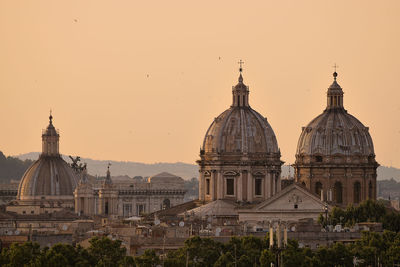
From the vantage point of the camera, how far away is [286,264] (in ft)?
475

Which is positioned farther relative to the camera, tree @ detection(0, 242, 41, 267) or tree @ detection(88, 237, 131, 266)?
tree @ detection(88, 237, 131, 266)

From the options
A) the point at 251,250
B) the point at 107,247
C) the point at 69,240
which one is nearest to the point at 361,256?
the point at 251,250

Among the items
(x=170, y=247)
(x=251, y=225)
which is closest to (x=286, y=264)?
(x=170, y=247)

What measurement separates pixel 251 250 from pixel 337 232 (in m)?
19.5

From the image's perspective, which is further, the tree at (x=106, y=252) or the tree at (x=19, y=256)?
the tree at (x=106, y=252)

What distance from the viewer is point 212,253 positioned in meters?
154

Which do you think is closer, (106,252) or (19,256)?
(19,256)

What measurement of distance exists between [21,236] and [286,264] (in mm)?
43392

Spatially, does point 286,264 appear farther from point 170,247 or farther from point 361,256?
point 170,247

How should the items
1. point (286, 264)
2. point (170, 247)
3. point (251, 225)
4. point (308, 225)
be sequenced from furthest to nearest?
point (251, 225), point (308, 225), point (170, 247), point (286, 264)

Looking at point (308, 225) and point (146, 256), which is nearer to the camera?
point (146, 256)

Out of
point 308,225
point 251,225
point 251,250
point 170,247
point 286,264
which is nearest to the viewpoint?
point 286,264

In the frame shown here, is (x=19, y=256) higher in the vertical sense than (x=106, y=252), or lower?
lower

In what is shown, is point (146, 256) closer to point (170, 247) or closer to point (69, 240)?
point (170, 247)
